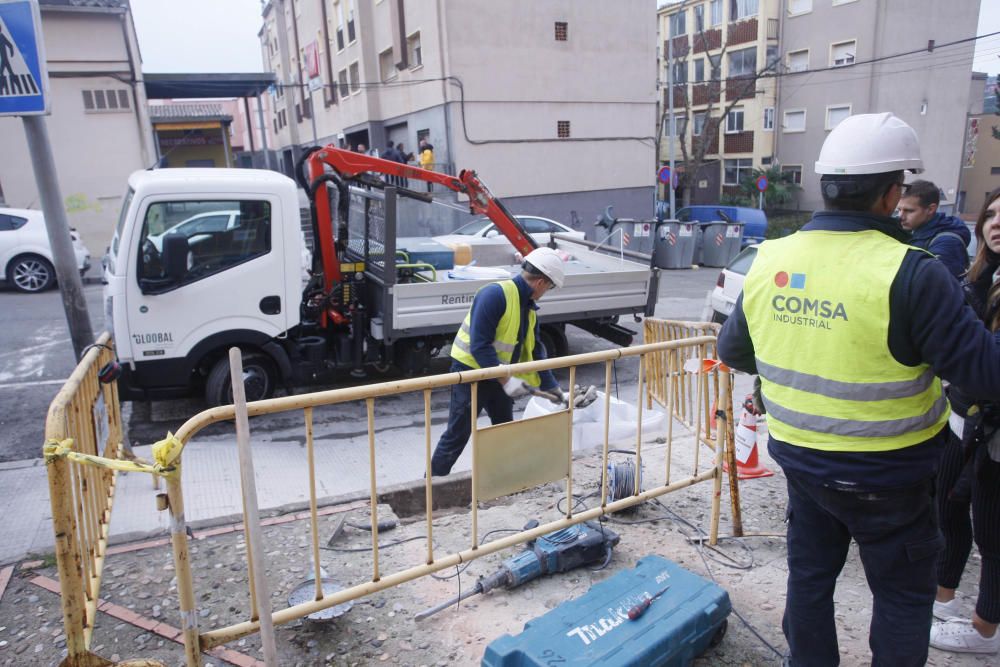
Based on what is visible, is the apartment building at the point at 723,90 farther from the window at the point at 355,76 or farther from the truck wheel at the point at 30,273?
the truck wheel at the point at 30,273

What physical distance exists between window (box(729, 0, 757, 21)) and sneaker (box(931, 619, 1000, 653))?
3285 centimetres

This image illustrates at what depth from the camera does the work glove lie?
3735 mm

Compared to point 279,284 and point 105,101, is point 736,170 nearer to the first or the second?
point 105,101

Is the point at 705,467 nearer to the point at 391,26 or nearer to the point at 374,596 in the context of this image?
the point at 374,596

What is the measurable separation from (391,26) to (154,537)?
20542mm

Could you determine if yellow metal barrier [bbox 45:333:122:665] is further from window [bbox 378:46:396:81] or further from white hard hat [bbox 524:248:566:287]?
window [bbox 378:46:396:81]

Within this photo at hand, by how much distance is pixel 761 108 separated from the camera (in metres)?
30.4

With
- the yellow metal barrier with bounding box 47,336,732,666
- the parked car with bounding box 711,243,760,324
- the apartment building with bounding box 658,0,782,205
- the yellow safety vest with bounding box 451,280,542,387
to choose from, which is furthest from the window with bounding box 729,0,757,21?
Result: the yellow metal barrier with bounding box 47,336,732,666

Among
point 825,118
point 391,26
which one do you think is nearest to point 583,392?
point 391,26

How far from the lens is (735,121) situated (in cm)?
3225

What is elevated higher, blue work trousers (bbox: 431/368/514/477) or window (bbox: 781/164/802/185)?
window (bbox: 781/164/802/185)

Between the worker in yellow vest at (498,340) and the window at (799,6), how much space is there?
29969 millimetres

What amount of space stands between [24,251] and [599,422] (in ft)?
38.7

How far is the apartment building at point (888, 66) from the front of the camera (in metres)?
25.7
